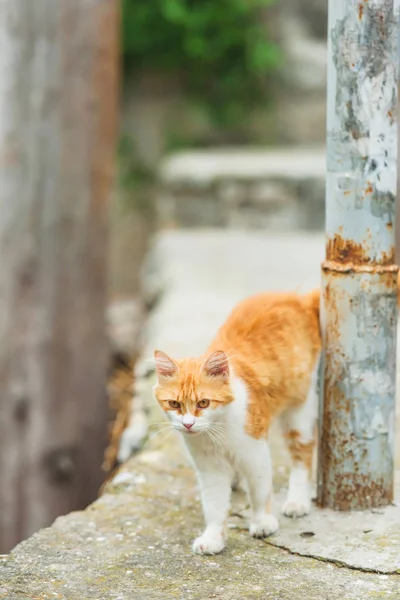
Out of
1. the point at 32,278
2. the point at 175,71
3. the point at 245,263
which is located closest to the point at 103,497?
the point at 32,278

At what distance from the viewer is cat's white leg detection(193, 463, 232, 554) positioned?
224cm

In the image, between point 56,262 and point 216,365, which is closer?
point 216,365

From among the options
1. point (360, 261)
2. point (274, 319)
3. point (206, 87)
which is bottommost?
point (274, 319)

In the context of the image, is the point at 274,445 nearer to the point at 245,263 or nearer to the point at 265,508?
the point at 265,508

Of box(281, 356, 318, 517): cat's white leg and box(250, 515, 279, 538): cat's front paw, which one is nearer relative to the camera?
box(250, 515, 279, 538): cat's front paw

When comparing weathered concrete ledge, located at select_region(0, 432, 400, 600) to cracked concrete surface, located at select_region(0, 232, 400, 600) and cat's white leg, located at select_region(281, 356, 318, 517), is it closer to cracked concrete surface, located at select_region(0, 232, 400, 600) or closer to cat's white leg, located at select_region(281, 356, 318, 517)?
cracked concrete surface, located at select_region(0, 232, 400, 600)

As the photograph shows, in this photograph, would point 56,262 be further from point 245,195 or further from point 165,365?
point 245,195

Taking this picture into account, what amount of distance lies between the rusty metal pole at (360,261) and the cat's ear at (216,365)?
14.2 inches

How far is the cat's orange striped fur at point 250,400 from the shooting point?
83.9 inches

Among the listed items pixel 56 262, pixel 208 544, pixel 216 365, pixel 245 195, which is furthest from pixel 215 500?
pixel 245 195

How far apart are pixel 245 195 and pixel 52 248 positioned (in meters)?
2.70

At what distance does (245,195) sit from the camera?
656 cm

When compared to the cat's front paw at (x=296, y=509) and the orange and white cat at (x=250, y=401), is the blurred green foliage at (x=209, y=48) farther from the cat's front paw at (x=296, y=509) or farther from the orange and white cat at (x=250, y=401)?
the cat's front paw at (x=296, y=509)

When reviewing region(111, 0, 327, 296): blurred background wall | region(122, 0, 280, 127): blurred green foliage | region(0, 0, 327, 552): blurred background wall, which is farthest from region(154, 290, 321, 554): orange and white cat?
region(122, 0, 280, 127): blurred green foliage
